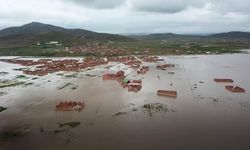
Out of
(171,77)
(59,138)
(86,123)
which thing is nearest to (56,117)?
(86,123)

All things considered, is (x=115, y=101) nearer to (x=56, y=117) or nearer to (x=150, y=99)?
(x=150, y=99)

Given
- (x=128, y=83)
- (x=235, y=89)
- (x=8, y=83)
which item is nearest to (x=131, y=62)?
(x=128, y=83)

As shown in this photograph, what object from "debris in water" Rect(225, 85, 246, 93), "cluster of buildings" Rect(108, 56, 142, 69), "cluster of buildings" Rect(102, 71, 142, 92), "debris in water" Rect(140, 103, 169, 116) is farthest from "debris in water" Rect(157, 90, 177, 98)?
"cluster of buildings" Rect(108, 56, 142, 69)

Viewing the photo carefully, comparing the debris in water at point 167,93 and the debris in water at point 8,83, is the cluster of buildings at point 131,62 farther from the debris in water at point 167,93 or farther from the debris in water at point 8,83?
the debris in water at point 167,93

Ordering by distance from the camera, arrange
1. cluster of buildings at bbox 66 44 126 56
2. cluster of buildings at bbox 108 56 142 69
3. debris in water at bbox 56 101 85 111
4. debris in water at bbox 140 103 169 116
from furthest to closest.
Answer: cluster of buildings at bbox 66 44 126 56
cluster of buildings at bbox 108 56 142 69
debris in water at bbox 56 101 85 111
debris in water at bbox 140 103 169 116

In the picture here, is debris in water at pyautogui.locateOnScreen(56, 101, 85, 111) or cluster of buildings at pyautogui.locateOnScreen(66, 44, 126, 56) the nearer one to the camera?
debris in water at pyautogui.locateOnScreen(56, 101, 85, 111)

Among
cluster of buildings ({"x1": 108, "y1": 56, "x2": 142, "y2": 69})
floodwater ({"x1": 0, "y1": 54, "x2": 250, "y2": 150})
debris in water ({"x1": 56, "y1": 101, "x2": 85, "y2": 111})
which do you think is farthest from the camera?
cluster of buildings ({"x1": 108, "y1": 56, "x2": 142, "y2": 69})

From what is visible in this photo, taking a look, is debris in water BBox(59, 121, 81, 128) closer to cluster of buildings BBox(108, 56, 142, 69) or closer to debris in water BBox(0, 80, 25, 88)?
debris in water BBox(0, 80, 25, 88)

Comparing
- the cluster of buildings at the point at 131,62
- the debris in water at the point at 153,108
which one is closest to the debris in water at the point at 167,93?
the debris in water at the point at 153,108
